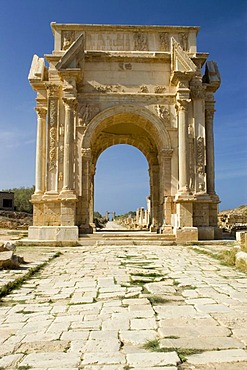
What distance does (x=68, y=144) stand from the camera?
46.0ft

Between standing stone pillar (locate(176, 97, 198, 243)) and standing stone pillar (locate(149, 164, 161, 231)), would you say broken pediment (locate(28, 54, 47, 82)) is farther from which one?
standing stone pillar (locate(149, 164, 161, 231))

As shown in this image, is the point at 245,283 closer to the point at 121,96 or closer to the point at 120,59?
the point at 121,96

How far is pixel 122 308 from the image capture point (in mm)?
4258

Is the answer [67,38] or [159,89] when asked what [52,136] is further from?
[159,89]

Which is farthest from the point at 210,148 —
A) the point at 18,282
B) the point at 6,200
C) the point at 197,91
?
the point at 6,200

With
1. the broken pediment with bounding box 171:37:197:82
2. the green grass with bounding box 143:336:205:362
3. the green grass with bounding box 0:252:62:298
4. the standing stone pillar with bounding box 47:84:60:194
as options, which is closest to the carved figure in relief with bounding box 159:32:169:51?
the broken pediment with bounding box 171:37:197:82

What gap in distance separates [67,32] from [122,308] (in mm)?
13325

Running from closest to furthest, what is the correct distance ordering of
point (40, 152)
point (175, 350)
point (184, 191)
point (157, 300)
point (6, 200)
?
point (175, 350), point (157, 300), point (184, 191), point (40, 152), point (6, 200)

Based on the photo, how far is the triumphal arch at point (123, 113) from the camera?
13.9 metres

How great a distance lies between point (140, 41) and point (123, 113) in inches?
122

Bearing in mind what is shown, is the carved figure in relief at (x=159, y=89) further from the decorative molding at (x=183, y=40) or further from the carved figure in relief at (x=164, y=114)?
the decorative molding at (x=183, y=40)

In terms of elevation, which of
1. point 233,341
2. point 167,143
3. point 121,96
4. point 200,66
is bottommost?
point 233,341

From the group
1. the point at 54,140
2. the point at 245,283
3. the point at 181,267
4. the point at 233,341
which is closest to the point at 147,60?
the point at 54,140

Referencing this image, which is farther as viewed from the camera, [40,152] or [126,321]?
[40,152]
